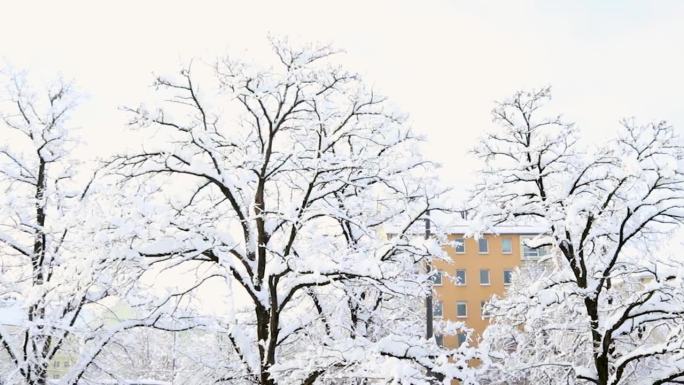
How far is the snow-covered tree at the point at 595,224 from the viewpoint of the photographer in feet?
40.3

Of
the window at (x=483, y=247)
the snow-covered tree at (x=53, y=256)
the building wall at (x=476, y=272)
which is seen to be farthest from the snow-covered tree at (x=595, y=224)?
the window at (x=483, y=247)

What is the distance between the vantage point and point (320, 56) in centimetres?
1166

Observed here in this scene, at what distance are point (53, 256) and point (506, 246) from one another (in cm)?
4233

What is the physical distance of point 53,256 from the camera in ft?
43.2

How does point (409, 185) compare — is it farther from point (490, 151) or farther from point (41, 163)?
point (41, 163)

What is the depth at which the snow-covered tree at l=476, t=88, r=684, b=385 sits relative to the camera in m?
12.3

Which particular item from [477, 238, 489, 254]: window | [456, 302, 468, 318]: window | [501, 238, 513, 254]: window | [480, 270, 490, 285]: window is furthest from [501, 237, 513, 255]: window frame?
[456, 302, 468, 318]: window

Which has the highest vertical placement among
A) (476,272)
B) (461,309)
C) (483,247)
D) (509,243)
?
(509,243)

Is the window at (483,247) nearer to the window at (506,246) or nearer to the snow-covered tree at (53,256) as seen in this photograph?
the window at (506,246)

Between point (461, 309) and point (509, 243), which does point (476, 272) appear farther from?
point (509, 243)

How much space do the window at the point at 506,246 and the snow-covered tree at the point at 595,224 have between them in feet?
116

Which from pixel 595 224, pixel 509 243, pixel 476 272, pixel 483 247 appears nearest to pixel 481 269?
pixel 476 272

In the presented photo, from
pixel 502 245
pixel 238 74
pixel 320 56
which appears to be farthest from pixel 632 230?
pixel 502 245

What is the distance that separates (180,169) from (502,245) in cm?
4300
